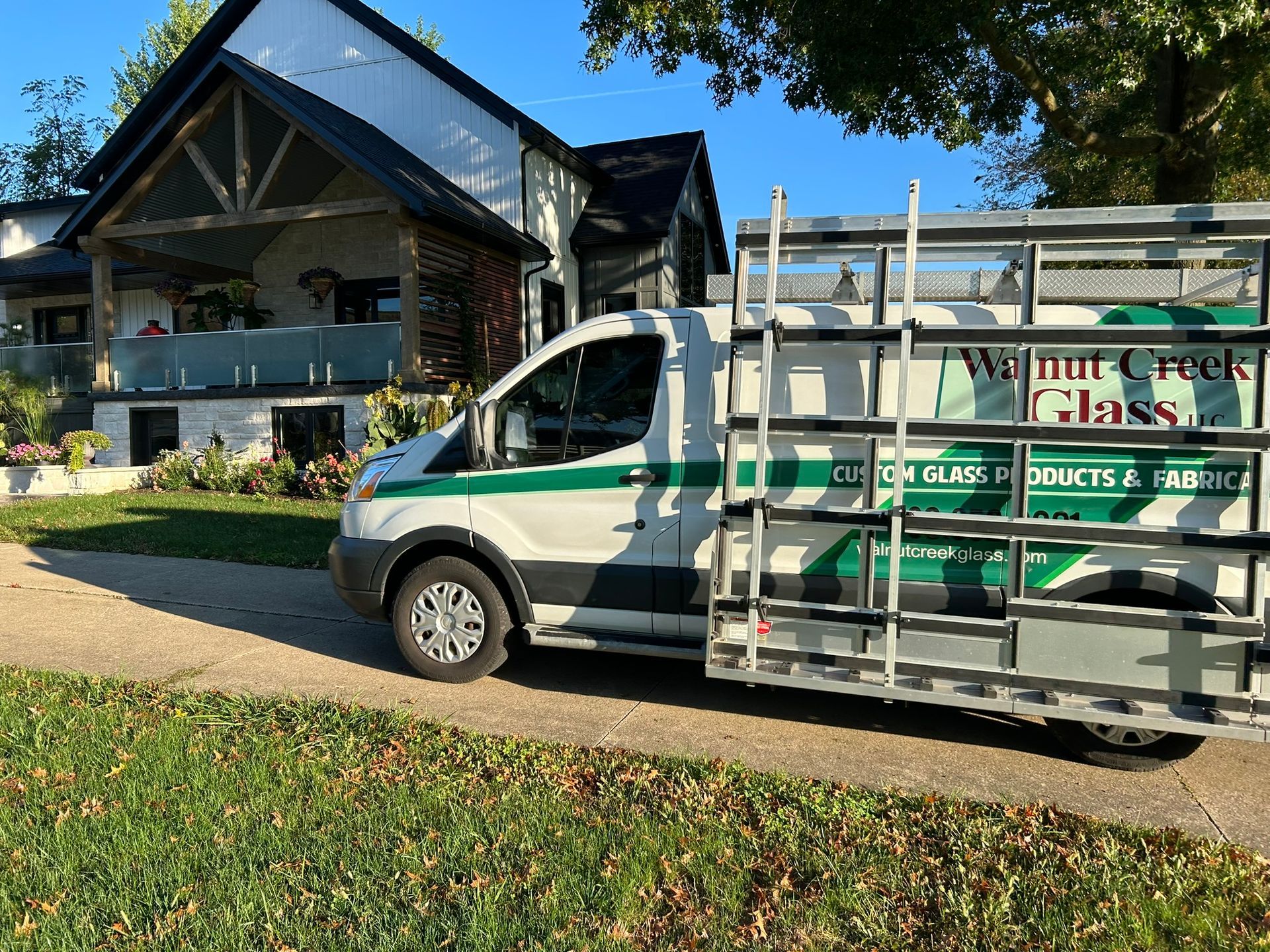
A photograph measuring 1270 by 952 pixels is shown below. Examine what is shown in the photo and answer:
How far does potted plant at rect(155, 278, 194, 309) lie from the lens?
1667 cm

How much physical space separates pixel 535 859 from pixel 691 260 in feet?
64.8

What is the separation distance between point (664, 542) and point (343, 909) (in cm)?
252

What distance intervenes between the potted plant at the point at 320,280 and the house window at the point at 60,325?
28.6 ft

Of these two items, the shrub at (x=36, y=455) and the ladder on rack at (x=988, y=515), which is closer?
the ladder on rack at (x=988, y=515)

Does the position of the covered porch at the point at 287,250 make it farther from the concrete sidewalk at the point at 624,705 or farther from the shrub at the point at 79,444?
the concrete sidewalk at the point at 624,705

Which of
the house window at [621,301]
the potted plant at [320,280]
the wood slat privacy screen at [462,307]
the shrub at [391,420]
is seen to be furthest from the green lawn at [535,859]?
the house window at [621,301]

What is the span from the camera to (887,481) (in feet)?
14.0

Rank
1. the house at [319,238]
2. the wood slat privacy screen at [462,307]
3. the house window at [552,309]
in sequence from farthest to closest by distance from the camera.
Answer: the house window at [552,309]
the wood slat privacy screen at [462,307]
the house at [319,238]

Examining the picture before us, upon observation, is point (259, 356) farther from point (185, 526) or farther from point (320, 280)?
point (185, 526)

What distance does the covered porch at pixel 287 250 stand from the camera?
44.9 feet

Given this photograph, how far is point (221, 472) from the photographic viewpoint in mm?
13867

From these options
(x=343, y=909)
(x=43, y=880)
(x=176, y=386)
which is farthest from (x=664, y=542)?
(x=176, y=386)

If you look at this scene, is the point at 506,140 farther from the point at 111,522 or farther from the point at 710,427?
the point at 710,427

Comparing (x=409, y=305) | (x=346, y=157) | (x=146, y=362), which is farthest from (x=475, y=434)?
(x=146, y=362)
